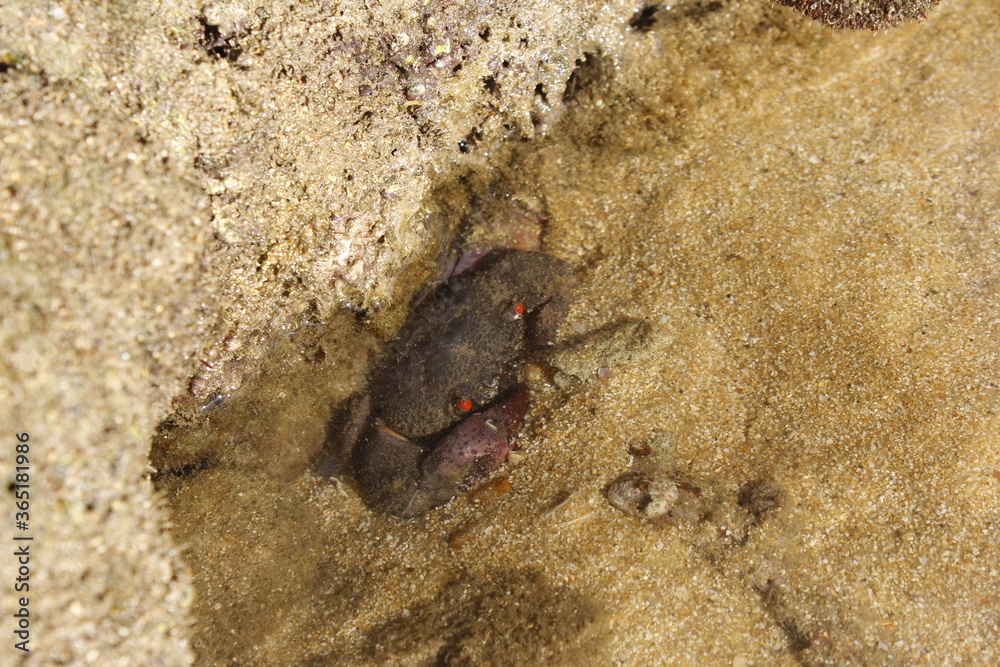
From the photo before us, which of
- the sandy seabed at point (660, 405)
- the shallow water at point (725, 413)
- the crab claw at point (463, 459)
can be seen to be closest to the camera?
the sandy seabed at point (660, 405)

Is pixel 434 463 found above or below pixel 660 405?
above

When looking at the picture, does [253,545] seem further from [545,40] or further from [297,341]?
[545,40]

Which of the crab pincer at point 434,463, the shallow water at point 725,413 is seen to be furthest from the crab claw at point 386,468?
the shallow water at point 725,413

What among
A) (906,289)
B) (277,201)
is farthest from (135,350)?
(906,289)

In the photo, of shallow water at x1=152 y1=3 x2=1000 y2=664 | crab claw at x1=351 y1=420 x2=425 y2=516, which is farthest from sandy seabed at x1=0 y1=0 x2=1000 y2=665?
crab claw at x1=351 y1=420 x2=425 y2=516

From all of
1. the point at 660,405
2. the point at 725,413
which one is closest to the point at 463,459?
the point at 660,405

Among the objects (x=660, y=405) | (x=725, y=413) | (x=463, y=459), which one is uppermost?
(x=463, y=459)

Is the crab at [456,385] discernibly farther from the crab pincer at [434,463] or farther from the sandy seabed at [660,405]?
the sandy seabed at [660,405]

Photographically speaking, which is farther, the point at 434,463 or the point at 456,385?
the point at 456,385

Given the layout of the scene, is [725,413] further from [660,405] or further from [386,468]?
[386,468]
